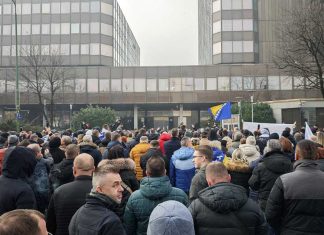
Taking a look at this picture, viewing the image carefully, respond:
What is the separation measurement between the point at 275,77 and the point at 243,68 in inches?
174

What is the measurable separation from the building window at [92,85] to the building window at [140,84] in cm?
542

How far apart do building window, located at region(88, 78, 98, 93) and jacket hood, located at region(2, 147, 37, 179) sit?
52961mm

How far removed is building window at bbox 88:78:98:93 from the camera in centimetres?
5892

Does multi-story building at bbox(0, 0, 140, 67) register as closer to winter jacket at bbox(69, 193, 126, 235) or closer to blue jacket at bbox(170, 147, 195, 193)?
blue jacket at bbox(170, 147, 195, 193)

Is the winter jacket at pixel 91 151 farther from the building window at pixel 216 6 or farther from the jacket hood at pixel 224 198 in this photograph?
the building window at pixel 216 6

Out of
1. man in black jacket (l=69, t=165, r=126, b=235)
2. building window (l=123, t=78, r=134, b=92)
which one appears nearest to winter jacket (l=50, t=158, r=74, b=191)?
man in black jacket (l=69, t=165, r=126, b=235)

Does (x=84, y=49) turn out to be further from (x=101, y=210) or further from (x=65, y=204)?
(x=101, y=210)

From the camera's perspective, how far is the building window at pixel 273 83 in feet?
188

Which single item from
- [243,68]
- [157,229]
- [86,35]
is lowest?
[157,229]

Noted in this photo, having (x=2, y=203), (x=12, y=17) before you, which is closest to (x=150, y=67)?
(x=12, y=17)

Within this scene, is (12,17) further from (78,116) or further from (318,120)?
(318,120)

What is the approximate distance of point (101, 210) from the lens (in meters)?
3.74

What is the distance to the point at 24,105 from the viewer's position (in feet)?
198

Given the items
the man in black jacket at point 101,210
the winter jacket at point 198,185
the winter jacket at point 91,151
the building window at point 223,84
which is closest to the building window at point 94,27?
the building window at point 223,84
